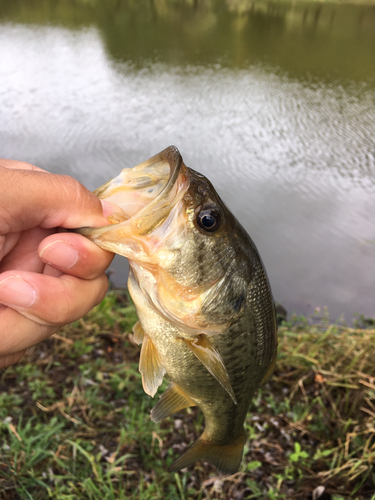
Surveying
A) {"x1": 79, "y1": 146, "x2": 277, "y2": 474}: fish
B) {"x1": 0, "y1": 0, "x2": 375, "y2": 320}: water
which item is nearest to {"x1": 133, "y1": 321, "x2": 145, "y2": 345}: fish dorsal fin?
{"x1": 79, "y1": 146, "x2": 277, "y2": 474}: fish

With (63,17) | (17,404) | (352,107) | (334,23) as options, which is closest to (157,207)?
(17,404)

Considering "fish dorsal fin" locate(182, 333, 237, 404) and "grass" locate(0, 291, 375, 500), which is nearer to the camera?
"fish dorsal fin" locate(182, 333, 237, 404)

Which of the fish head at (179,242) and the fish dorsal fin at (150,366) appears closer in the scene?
the fish head at (179,242)

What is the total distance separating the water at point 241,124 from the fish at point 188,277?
3.43 metres

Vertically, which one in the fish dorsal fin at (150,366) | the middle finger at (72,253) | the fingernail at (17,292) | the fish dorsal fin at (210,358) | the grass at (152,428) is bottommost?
the grass at (152,428)

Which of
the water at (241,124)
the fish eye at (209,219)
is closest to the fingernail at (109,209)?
the fish eye at (209,219)

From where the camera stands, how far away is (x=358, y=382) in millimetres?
3326

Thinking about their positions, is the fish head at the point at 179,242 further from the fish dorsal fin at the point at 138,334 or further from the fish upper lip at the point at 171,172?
the fish dorsal fin at the point at 138,334

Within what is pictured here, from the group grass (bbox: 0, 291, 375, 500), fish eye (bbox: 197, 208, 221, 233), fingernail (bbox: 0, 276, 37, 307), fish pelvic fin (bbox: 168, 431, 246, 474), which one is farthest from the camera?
grass (bbox: 0, 291, 375, 500)

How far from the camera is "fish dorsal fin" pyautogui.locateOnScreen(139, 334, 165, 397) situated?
1.78 metres

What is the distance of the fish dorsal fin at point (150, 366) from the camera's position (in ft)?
5.85

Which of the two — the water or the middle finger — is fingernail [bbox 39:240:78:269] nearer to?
the middle finger

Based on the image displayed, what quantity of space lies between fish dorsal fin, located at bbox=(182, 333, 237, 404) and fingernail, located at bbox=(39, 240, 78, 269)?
624 mm

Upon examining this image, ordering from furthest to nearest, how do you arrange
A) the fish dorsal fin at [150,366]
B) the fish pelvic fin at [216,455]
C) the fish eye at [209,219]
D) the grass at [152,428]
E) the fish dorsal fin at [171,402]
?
1. the grass at [152,428]
2. the fish pelvic fin at [216,455]
3. the fish dorsal fin at [171,402]
4. the fish dorsal fin at [150,366]
5. the fish eye at [209,219]
